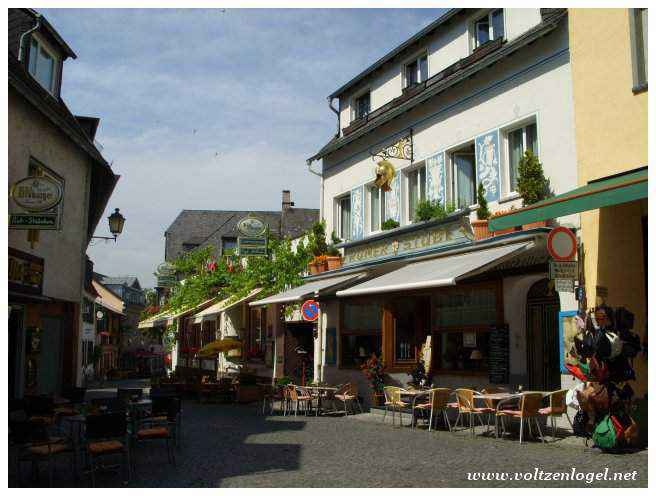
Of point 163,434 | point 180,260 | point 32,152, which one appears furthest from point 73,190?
point 180,260

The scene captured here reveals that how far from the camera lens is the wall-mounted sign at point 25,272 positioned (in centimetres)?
1203

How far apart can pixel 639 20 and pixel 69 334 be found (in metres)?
13.5

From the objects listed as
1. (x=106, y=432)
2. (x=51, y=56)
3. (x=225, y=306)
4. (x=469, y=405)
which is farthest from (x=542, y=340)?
(x=51, y=56)

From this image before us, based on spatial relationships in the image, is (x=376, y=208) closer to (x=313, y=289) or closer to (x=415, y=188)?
(x=415, y=188)

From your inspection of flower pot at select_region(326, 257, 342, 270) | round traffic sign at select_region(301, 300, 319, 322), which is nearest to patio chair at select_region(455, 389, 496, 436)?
round traffic sign at select_region(301, 300, 319, 322)

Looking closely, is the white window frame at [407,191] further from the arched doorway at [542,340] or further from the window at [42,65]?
the window at [42,65]

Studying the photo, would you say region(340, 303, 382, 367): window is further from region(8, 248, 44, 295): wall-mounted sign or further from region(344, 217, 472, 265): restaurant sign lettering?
region(8, 248, 44, 295): wall-mounted sign

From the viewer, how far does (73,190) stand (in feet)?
52.4

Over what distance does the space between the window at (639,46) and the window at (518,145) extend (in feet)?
8.18

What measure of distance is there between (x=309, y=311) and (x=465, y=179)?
571 centimetres

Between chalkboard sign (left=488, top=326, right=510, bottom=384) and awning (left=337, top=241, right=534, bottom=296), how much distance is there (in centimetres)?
146

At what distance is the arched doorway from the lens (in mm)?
12328

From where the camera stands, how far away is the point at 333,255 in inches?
747
